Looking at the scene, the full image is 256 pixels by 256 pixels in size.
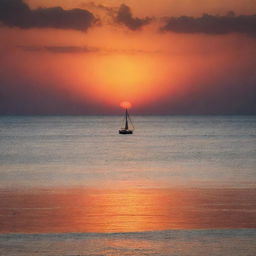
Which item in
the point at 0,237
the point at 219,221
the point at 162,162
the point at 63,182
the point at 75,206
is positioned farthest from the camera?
the point at 162,162

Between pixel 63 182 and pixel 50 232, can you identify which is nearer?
pixel 50 232

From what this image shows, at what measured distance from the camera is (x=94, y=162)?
49.4 meters

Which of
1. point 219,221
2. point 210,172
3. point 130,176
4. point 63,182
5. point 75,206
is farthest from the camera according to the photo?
point 210,172

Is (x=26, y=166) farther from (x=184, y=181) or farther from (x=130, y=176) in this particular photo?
(x=184, y=181)

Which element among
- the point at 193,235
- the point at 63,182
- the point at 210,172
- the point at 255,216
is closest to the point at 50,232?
the point at 193,235

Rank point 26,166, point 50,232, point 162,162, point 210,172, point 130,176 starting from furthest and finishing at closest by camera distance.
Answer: point 162,162 < point 26,166 < point 210,172 < point 130,176 < point 50,232

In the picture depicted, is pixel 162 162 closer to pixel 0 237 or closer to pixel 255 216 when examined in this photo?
pixel 255 216

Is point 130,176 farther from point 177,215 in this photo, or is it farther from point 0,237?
point 0,237

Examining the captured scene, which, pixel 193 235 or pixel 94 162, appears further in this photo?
pixel 94 162

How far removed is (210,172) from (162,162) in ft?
35.0

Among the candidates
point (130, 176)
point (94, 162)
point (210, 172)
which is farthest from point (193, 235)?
point (94, 162)

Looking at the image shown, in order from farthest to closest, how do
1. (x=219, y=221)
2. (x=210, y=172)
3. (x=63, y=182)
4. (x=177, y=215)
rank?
(x=210, y=172), (x=63, y=182), (x=177, y=215), (x=219, y=221)

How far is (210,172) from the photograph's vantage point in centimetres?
3847

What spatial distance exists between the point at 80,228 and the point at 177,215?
3.60 metres
